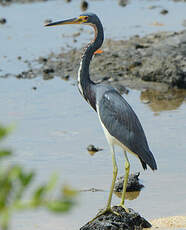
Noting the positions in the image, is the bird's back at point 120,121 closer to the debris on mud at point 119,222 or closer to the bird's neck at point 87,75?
the bird's neck at point 87,75

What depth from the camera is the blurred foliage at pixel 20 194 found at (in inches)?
52.6

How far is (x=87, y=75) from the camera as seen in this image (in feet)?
21.9

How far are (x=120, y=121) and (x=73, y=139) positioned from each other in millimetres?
3533

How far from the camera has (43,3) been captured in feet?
80.0

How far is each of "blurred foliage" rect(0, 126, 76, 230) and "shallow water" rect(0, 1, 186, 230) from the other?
2158mm

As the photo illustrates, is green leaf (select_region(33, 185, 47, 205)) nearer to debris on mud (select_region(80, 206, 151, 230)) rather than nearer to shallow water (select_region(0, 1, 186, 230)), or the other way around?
shallow water (select_region(0, 1, 186, 230))

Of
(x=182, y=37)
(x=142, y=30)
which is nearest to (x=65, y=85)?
(x=182, y=37)

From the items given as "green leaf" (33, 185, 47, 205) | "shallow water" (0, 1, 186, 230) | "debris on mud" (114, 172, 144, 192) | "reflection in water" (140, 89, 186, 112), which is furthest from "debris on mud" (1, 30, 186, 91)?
"green leaf" (33, 185, 47, 205)

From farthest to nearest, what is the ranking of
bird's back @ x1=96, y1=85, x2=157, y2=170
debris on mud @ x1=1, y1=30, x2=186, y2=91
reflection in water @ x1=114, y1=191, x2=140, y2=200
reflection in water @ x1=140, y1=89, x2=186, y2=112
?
debris on mud @ x1=1, y1=30, x2=186, y2=91
reflection in water @ x1=140, y1=89, x2=186, y2=112
reflection in water @ x1=114, y1=191, x2=140, y2=200
bird's back @ x1=96, y1=85, x2=157, y2=170

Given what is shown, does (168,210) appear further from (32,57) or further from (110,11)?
(110,11)

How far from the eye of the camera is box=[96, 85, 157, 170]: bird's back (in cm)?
627

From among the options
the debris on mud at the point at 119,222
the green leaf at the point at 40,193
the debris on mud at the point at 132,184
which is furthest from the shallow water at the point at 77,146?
the green leaf at the point at 40,193

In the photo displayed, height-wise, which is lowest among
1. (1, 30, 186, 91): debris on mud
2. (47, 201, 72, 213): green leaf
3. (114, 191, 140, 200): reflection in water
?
(1, 30, 186, 91): debris on mud

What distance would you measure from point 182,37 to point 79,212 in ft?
29.6
